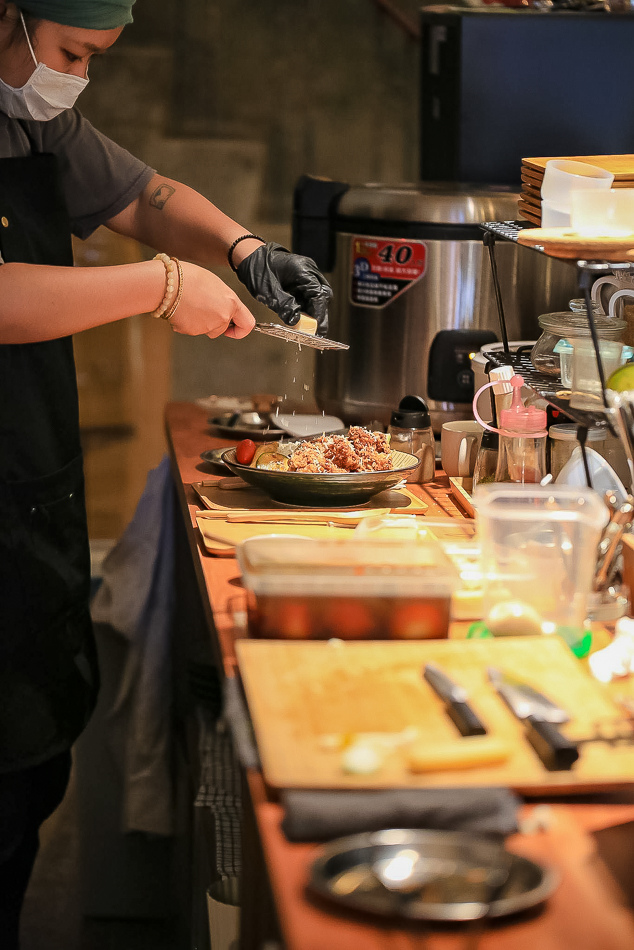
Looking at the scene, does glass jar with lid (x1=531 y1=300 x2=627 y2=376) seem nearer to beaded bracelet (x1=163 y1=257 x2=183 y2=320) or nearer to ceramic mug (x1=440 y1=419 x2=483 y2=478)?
ceramic mug (x1=440 y1=419 x2=483 y2=478)

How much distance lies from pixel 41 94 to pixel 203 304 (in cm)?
38

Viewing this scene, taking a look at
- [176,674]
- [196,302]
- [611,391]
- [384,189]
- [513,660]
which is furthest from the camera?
[176,674]

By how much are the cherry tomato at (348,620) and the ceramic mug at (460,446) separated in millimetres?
761

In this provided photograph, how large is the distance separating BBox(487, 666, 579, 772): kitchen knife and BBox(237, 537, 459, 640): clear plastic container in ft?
0.36

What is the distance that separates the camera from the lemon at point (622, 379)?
1.27 m

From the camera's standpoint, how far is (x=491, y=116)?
2184 millimetres

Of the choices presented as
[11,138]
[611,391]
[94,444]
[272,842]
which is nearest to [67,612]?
[11,138]

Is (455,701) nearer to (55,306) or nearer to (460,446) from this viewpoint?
(55,306)

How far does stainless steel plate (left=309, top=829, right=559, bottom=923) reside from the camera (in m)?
0.65

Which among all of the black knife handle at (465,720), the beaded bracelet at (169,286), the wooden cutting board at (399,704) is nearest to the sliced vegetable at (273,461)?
the beaded bracelet at (169,286)

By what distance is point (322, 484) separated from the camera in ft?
5.15

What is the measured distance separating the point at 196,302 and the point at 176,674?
0.92m

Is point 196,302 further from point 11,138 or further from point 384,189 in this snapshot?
point 384,189

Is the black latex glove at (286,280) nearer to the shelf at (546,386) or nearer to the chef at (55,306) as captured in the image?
the chef at (55,306)
